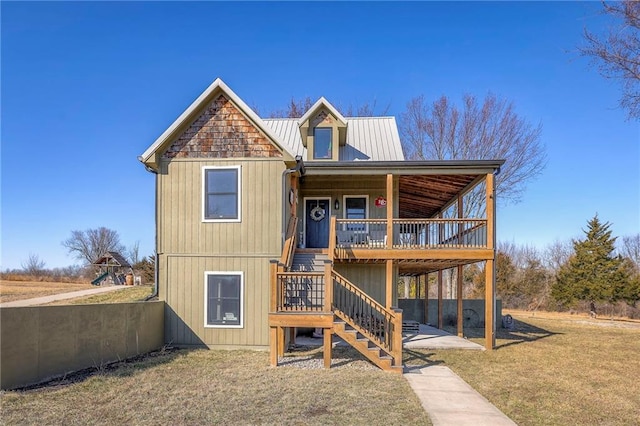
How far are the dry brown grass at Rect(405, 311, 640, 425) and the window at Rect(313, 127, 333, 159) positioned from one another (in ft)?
25.1

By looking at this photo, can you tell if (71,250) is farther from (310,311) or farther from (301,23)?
(310,311)

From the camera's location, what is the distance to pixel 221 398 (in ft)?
20.2

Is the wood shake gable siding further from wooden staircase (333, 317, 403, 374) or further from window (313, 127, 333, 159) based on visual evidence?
window (313, 127, 333, 159)

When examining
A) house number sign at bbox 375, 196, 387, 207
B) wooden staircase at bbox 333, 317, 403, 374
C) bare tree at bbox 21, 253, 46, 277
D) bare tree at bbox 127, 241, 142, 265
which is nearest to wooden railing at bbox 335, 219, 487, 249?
house number sign at bbox 375, 196, 387, 207

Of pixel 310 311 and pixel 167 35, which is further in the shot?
pixel 167 35

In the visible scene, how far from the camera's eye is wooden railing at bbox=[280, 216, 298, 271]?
1030 centimetres

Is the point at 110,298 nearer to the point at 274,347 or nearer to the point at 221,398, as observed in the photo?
the point at 274,347

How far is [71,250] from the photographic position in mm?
51969

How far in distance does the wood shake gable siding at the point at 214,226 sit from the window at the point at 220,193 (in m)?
0.15

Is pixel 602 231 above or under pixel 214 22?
under

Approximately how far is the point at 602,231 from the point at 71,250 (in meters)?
57.5

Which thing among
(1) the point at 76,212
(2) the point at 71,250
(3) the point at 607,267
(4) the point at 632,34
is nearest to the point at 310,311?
(4) the point at 632,34

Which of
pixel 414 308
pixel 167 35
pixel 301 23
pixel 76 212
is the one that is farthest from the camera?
pixel 76 212

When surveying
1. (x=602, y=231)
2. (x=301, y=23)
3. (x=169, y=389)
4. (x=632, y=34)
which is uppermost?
(x=301, y=23)
